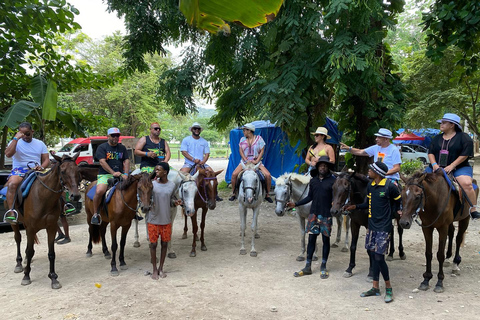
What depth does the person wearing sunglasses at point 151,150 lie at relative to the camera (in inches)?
264

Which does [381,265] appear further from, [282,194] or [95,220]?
[95,220]

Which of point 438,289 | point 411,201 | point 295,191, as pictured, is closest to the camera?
point 411,201

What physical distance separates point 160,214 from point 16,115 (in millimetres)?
3908

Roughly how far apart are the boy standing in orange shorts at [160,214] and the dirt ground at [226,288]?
0.50 metres

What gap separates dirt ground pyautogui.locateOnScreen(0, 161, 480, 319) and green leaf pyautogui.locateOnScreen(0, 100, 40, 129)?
2.63 m

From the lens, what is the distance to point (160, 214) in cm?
540

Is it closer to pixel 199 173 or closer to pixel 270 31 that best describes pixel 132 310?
pixel 199 173

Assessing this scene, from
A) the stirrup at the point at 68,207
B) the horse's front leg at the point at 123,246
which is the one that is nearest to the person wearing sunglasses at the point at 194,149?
the horse's front leg at the point at 123,246

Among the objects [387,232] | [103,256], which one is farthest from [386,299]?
[103,256]

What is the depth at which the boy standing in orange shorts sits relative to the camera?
212 inches

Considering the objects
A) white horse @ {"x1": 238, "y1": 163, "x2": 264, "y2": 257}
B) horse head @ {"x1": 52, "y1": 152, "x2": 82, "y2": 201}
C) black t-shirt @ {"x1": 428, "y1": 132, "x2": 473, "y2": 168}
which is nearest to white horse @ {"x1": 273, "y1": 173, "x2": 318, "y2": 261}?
white horse @ {"x1": 238, "y1": 163, "x2": 264, "y2": 257}

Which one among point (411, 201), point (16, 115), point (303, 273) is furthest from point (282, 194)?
point (16, 115)

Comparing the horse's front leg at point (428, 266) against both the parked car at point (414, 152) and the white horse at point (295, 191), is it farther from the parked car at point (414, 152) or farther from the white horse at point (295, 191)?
the parked car at point (414, 152)

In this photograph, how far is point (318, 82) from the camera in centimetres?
789
